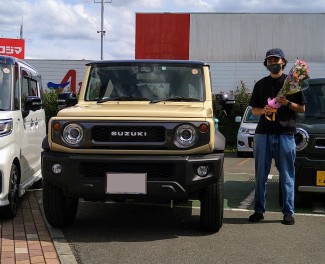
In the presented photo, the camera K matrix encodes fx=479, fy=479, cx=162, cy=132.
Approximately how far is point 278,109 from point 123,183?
207cm

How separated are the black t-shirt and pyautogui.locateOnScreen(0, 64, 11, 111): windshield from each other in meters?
2.99

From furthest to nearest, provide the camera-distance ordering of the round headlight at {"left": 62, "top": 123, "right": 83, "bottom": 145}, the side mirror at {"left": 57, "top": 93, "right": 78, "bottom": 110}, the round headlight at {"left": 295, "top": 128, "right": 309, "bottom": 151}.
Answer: the round headlight at {"left": 295, "top": 128, "right": 309, "bottom": 151}
the side mirror at {"left": 57, "top": 93, "right": 78, "bottom": 110}
the round headlight at {"left": 62, "top": 123, "right": 83, "bottom": 145}

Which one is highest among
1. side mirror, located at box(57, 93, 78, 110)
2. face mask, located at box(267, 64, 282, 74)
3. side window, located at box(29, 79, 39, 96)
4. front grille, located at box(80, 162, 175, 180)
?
face mask, located at box(267, 64, 282, 74)

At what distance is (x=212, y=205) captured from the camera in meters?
5.08

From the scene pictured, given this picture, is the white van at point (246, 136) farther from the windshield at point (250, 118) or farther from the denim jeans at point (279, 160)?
the denim jeans at point (279, 160)

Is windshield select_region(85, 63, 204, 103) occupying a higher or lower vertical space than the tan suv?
higher

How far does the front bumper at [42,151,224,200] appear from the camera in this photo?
472cm

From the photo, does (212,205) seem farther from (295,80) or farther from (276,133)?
(295,80)

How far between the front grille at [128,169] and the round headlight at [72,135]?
0.82 feet

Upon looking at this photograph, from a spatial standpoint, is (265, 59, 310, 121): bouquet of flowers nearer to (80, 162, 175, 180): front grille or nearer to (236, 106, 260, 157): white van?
(80, 162, 175, 180): front grille

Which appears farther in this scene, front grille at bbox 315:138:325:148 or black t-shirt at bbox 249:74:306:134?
front grille at bbox 315:138:325:148

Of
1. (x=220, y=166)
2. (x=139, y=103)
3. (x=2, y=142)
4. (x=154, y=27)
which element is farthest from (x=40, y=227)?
(x=154, y=27)

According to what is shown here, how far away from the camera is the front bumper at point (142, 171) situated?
472 centimetres

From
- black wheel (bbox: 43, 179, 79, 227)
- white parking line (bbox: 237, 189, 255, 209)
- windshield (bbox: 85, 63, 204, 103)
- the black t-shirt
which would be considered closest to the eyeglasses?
the black t-shirt
